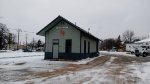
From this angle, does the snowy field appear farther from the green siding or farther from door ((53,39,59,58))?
door ((53,39,59,58))

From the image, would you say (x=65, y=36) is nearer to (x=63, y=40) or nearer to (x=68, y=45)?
(x=63, y=40)

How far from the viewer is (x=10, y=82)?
13.0 metres

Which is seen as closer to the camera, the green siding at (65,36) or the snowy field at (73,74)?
the snowy field at (73,74)

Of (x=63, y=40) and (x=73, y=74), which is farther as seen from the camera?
(x=63, y=40)

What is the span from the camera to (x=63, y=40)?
3378 centimetres

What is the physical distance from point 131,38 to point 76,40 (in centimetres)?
13003

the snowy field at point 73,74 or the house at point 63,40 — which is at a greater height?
the house at point 63,40

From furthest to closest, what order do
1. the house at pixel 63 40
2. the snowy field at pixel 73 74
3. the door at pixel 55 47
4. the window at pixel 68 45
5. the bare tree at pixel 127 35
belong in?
the bare tree at pixel 127 35, the door at pixel 55 47, the window at pixel 68 45, the house at pixel 63 40, the snowy field at pixel 73 74

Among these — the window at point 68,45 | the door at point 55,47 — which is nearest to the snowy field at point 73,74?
the window at point 68,45

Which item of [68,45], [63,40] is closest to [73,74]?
[68,45]

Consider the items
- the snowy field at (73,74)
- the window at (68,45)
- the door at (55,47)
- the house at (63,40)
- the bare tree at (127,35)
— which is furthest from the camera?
the bare tree at (127,35)

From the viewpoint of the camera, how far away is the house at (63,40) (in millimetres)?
33312

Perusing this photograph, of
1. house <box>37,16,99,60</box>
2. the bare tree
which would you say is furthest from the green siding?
the bare tree

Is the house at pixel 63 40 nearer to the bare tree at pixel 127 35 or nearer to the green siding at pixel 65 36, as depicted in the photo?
the green siding at pixel 65 36
